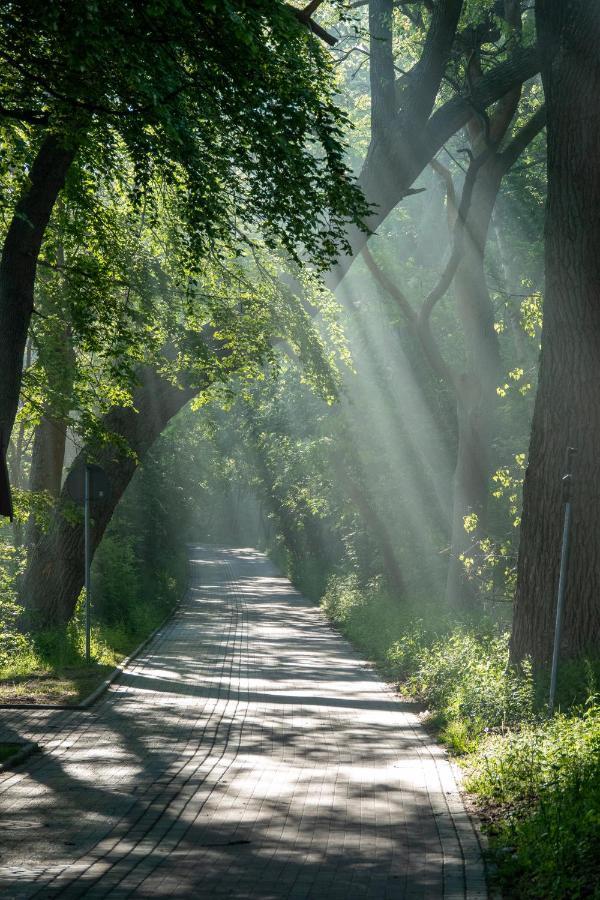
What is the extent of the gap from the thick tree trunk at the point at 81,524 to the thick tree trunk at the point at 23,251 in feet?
19.4

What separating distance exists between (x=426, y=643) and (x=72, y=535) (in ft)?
19.1

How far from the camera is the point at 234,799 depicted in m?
8.17

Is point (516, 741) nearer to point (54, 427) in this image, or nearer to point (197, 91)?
point (197, 91)

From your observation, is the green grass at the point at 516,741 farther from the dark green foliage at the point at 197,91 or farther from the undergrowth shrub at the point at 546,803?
the dark green foliage at the point at 197,91

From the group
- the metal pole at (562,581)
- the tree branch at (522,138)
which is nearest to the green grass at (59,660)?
the metal pole at (562,581)

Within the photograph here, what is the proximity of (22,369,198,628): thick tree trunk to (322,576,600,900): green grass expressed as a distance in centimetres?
513

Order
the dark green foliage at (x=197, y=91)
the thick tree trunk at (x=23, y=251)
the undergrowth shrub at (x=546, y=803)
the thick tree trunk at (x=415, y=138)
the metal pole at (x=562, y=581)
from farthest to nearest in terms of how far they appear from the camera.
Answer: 1. the thick tree trunk at (x=415, y=138)
2. the thick tree trunk at (x=23, y=251)
3. the metal pole at (x=562, y=581)
4. the dark green foliage at (x=197, y=91)
5. the undergrowth shrub at (x=546, y=803)

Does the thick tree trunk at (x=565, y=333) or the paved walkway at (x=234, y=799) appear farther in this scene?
the thick tree trunk at (x=565, y=333)

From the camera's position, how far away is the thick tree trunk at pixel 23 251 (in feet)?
36.1

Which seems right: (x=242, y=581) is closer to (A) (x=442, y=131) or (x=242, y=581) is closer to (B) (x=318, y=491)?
(B) (x=318, y=491)

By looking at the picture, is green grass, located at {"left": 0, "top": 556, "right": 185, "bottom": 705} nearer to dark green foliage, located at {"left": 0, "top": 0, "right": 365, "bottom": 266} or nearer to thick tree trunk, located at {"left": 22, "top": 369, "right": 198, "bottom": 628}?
thick tree trunk, located at {"left": 22, "top": 369, "right": 198, "bottom": 628}

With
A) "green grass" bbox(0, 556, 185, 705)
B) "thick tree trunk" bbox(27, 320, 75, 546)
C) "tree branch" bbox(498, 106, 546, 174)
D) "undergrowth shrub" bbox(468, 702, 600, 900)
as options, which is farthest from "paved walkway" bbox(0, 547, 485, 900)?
"tree branch" bbox(498, 106, 546, 174)

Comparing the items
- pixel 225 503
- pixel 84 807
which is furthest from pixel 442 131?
pixel 225 503

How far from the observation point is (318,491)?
34344mm
